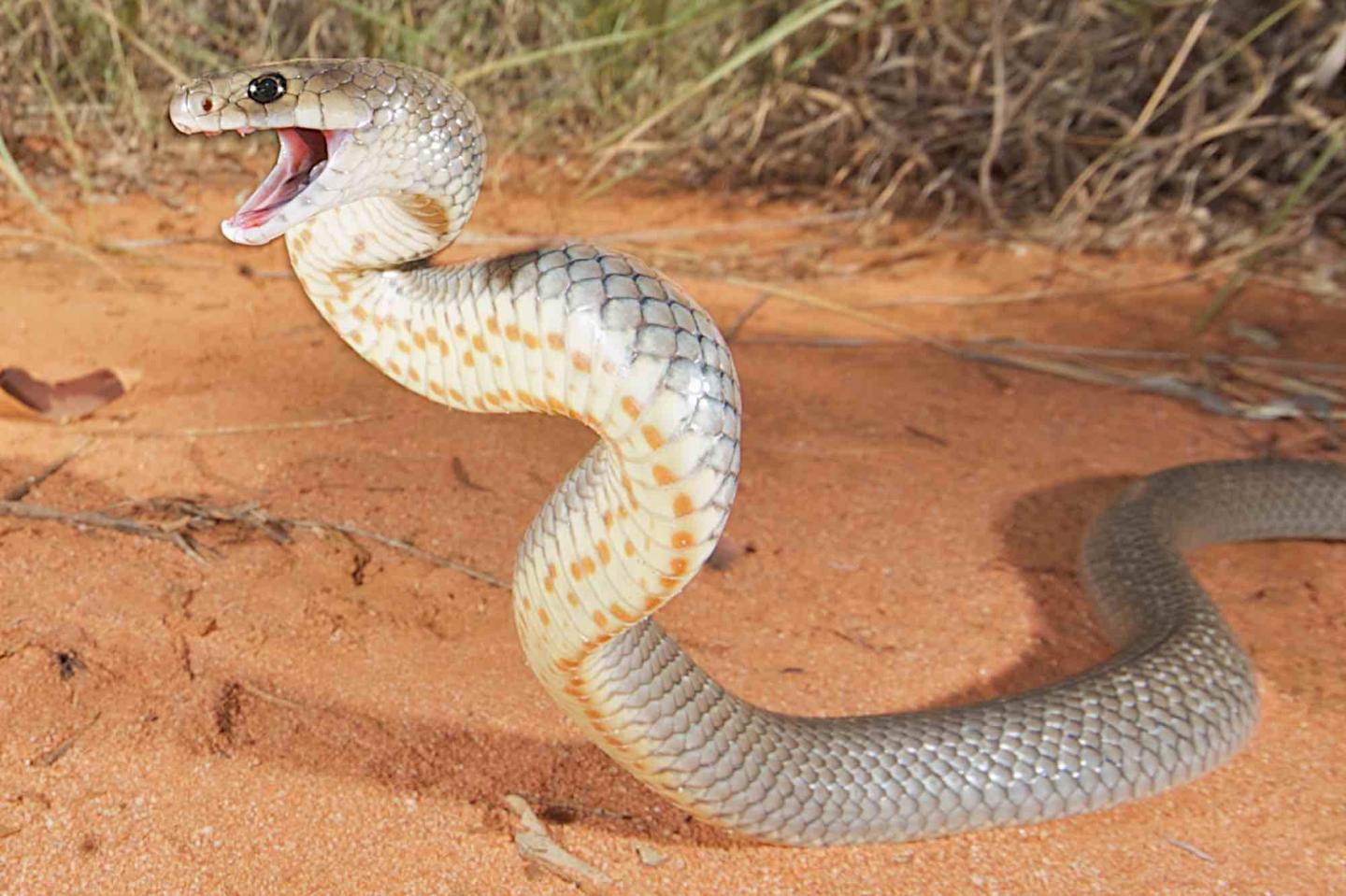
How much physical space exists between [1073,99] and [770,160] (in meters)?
1.27

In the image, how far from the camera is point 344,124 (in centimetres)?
175

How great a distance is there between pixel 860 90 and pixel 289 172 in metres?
4.10

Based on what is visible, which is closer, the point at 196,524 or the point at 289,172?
the point at 289,172

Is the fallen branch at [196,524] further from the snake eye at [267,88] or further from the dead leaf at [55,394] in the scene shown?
the snake eye at [267,88]

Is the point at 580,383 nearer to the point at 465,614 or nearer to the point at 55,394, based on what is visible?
the point at 465,614

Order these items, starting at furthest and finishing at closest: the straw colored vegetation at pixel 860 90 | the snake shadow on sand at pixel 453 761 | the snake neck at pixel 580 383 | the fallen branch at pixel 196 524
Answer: the straw colored vegetation at pixel 860 90 < the fallen branch at pixel 196 524 < the snake shadow on sand at pixel 453 761 < the snake neck at pixel 580 383

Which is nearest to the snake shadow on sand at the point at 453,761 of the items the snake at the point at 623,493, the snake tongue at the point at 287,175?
the snake at the point at 623,493

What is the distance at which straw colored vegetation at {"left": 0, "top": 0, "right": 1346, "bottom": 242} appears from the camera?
16.9 feet

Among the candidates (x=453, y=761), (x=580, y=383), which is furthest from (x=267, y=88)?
(x=453, y=761)

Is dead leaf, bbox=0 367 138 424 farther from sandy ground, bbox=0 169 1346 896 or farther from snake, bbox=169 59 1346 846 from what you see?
snake, bbox=169 59 1346 846

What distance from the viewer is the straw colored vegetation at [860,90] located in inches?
203

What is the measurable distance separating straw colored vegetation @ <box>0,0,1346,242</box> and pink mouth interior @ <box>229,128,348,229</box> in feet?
10.4

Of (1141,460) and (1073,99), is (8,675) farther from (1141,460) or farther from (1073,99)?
(1073,99)

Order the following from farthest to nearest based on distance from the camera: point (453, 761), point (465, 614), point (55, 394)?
1. point (55, 394)
2. point (465, 614)
3. point (453, 761)
